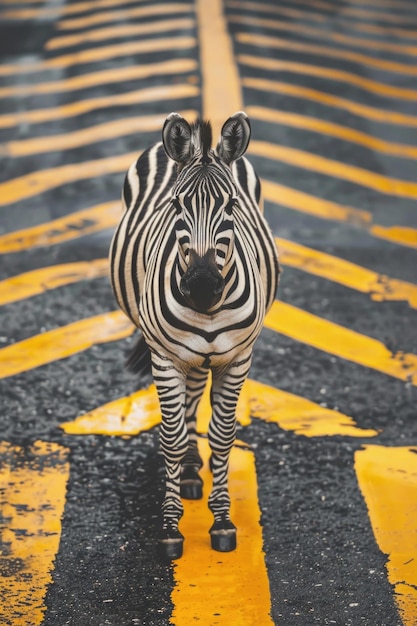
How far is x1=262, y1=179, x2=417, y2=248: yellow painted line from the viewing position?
10.1m

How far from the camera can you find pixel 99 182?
11.2 metres

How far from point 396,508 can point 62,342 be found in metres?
2.97

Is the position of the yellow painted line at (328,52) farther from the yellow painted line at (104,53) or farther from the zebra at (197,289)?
the zebra at (197,289)

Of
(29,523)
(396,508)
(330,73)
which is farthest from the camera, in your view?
(330,73)

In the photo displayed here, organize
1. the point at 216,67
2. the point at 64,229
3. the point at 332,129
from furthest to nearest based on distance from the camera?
the point at 216,67 → the point at 332,129 → the point at 64,229

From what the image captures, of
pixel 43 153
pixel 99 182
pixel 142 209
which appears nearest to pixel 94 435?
pixel 142 209

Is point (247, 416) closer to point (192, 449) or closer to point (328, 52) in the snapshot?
point (192, 449)

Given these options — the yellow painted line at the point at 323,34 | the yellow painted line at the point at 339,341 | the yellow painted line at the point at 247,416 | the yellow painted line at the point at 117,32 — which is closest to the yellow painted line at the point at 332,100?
the yellow painted line at the point at 323,34

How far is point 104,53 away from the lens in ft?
48.8

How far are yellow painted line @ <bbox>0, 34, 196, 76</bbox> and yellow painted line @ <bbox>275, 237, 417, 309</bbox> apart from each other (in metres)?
5.69

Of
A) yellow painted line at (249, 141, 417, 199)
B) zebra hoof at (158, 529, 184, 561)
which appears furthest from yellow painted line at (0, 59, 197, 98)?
zebra hoof at (158, 529, 184, 561)

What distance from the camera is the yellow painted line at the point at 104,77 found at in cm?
1376

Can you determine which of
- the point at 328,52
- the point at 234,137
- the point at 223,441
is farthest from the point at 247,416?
the point at 328,52

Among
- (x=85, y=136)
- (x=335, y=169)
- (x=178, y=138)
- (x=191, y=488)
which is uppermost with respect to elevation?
(x=85, y=136)
